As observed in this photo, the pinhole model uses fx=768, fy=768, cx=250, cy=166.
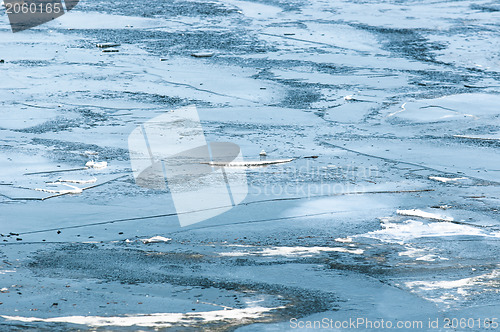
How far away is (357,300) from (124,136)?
4.45 meters

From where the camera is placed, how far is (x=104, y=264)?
5297 millimetres

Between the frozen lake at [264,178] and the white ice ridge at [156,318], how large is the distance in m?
0.01

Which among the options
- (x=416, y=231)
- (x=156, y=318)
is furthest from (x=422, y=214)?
(x=156, y=318)

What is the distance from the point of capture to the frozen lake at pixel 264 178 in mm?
4766

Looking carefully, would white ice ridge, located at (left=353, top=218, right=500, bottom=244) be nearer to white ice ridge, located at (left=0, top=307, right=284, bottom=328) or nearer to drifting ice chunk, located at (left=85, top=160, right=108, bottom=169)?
white ice ridge, located at (left=0, top=307, right=284, bottom=328)

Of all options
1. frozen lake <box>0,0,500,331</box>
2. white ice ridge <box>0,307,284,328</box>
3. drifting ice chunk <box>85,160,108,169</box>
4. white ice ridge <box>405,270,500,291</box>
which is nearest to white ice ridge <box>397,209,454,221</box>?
frozen lake <box>0,0,500,331</box>

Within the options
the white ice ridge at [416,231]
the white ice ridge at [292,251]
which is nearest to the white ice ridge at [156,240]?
the white ice ridge at [292,251]

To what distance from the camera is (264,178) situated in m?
7.30

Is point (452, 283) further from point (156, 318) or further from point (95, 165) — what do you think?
point (95, 165)

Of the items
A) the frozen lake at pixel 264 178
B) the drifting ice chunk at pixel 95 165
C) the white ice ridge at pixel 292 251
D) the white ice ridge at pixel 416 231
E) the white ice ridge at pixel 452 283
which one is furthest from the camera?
the drifting ice chunk at pixel 95 165

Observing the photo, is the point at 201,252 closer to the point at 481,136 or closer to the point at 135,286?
the point at 135,286

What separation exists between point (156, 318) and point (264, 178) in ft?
9.95

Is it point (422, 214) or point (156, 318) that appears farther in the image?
point (422, 214)

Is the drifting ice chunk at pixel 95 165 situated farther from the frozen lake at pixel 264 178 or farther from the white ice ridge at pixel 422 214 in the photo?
the white ice ridge at pixel 422 214
